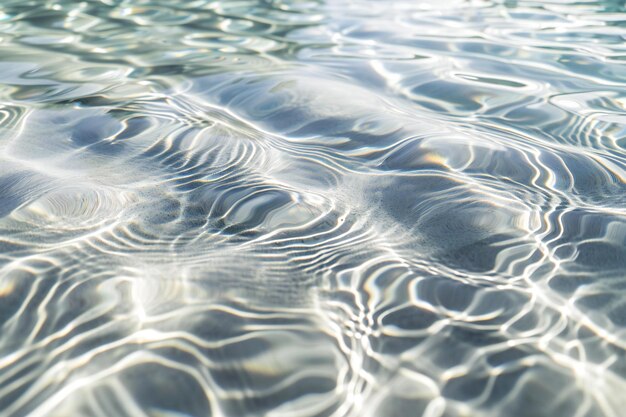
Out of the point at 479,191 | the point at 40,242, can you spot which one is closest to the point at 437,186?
the point at 479,191

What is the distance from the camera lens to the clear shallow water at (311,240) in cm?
134

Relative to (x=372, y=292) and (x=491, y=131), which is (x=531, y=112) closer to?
(x=491, y=131)

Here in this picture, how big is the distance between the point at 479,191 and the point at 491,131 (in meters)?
0.65

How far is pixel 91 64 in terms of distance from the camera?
3596mm

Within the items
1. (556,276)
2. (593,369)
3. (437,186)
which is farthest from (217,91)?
→ (593,369)

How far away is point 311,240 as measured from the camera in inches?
72.1

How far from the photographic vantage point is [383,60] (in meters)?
3.71

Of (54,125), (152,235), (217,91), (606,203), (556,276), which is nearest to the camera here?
(556,276)

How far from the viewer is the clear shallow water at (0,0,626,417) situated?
134 centimetres

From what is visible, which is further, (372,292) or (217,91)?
(217,91)

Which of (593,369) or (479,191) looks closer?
(593,369)

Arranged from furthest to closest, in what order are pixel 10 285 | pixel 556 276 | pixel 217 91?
1. pixel 217 91
2. pixel 556 276
3. pixel 10 285

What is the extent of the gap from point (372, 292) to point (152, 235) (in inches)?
26.7

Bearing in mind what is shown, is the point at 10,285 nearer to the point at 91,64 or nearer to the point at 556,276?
the point at 556,276
